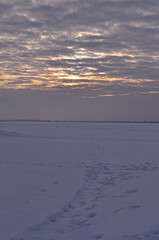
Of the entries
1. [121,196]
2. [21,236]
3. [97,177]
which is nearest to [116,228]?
[21,236]

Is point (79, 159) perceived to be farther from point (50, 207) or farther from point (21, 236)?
point (21, 236)

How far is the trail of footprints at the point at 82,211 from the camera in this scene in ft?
17.8

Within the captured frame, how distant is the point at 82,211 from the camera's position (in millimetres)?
6641

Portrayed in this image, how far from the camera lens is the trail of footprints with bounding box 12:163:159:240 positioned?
17.8 ft

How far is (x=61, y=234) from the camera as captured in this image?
5355 millimetres

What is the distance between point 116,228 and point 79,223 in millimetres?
892

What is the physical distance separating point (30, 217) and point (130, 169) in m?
6.81

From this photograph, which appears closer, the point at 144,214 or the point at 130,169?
the point at 144,214

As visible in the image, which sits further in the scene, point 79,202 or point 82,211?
point 79,202

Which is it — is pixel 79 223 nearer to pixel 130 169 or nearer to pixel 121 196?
pixel 121 196

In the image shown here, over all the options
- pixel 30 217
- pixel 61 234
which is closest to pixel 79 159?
pixel 30 217

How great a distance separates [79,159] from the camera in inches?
605

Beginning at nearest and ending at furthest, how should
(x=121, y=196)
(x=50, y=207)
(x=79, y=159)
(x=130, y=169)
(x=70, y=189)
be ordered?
(x=50, y=207) < (x=121, y=196) < (x=70, y=189) < (x=130, y=169) < (x=79, y=159)

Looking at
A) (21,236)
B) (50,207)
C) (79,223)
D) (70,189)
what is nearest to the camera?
(21,236)
